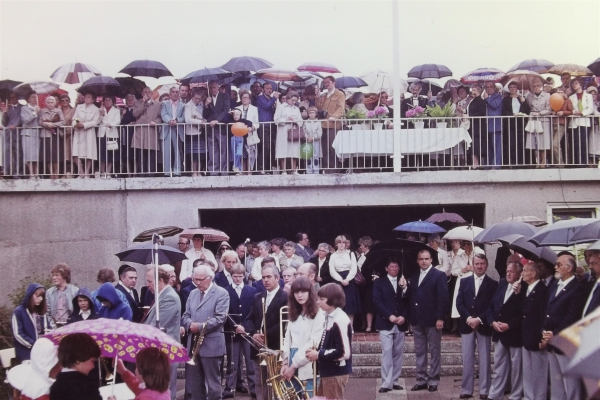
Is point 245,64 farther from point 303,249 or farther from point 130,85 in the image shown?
point 303,249

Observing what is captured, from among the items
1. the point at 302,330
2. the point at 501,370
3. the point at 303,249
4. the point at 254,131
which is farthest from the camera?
the point at 254,131

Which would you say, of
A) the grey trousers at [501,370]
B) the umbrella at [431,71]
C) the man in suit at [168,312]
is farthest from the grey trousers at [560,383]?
Result: the umbrella at [431,71]

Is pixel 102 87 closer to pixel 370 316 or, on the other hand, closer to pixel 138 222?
pixel 138 222

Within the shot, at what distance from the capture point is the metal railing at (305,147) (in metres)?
17.7

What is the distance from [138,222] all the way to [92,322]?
10580 millimetres

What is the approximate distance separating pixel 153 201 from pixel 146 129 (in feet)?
4.61

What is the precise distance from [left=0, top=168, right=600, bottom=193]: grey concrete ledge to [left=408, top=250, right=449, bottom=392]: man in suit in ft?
14.4

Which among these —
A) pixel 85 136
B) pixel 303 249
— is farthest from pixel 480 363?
pixel 85 136

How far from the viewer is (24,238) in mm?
18062

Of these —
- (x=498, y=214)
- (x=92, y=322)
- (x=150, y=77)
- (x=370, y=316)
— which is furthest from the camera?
(x=150, y=77)

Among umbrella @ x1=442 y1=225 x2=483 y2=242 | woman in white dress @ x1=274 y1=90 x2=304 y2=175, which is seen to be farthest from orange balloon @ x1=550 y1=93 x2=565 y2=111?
woman in white dress @ x1=274 y1=90 x2=304 y2=175

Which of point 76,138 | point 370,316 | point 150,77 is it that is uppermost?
point 150,77

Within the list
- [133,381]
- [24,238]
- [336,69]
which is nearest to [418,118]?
[336,69]

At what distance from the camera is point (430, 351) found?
13328 mm
